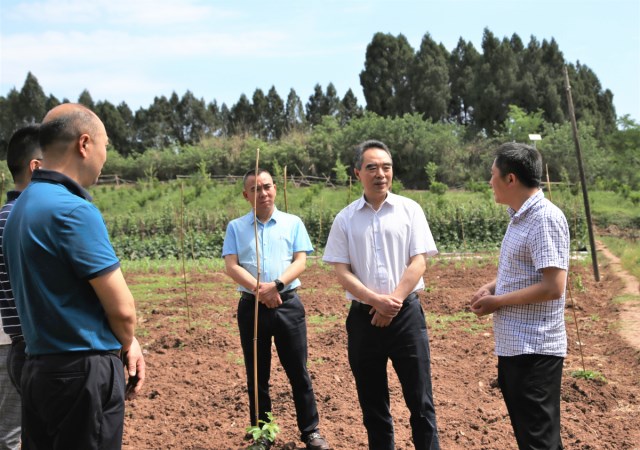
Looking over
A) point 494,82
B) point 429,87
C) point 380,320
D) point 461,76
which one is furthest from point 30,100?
point 380,320

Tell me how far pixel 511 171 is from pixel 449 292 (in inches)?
259

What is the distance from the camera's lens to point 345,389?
192 inches

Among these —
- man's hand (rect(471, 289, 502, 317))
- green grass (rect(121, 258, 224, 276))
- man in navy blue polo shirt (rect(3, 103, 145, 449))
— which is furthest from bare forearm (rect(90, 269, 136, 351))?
green grass (rect(121, 258, 224, 276))

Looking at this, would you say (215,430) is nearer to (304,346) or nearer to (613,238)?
(304,346)

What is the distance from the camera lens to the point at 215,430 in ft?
13.8

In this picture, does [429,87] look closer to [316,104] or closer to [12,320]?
[316,104]

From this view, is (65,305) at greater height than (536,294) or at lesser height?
greater

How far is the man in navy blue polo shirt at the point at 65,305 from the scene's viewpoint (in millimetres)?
1965

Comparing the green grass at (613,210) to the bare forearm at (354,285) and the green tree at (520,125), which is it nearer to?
the green tree at (520,125)

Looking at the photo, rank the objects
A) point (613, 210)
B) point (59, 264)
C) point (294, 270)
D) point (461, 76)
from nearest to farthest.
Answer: point (59, 264) < point (294, 270) < point (613, 210) < point (461, 76)

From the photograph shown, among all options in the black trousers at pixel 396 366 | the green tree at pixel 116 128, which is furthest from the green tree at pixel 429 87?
the black trousers at pixel 396 366

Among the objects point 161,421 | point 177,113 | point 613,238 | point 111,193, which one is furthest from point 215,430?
point 177,113

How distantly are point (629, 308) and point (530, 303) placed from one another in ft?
19.7

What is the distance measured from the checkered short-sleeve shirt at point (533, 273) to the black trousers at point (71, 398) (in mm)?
1762
